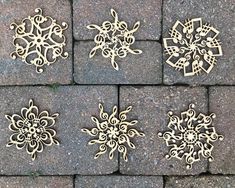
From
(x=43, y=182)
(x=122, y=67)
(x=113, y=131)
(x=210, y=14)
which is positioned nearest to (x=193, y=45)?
(x=210, y=14)

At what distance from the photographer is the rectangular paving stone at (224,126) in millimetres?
1854

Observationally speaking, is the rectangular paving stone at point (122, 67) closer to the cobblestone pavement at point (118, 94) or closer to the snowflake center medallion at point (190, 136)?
the cobblestone pavement at point (118, 94)

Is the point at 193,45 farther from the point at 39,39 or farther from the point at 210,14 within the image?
the point at 39,39

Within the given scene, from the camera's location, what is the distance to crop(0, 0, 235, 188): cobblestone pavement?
183 cm

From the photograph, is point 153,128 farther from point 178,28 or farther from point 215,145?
point 178,28

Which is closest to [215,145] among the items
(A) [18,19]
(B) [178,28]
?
(B) [178,28]

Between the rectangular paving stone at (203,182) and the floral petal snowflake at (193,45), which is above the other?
the floral petal snowflake at (193,45)

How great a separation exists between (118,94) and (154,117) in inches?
6.9

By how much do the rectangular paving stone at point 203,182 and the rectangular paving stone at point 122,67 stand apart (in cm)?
42

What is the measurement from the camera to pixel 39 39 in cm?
182

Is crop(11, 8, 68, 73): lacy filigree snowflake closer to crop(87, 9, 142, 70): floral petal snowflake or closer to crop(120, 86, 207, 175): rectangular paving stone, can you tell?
crop(87, 9, 142, 70): floral petal snowflake

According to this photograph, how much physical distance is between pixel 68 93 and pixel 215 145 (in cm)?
64

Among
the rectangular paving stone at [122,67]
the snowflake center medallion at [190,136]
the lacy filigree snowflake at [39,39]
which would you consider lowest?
the snowflake center medallion at [190,136]

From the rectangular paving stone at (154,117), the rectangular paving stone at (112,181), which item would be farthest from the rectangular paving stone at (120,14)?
the rectangular paving stone at (112,181)
